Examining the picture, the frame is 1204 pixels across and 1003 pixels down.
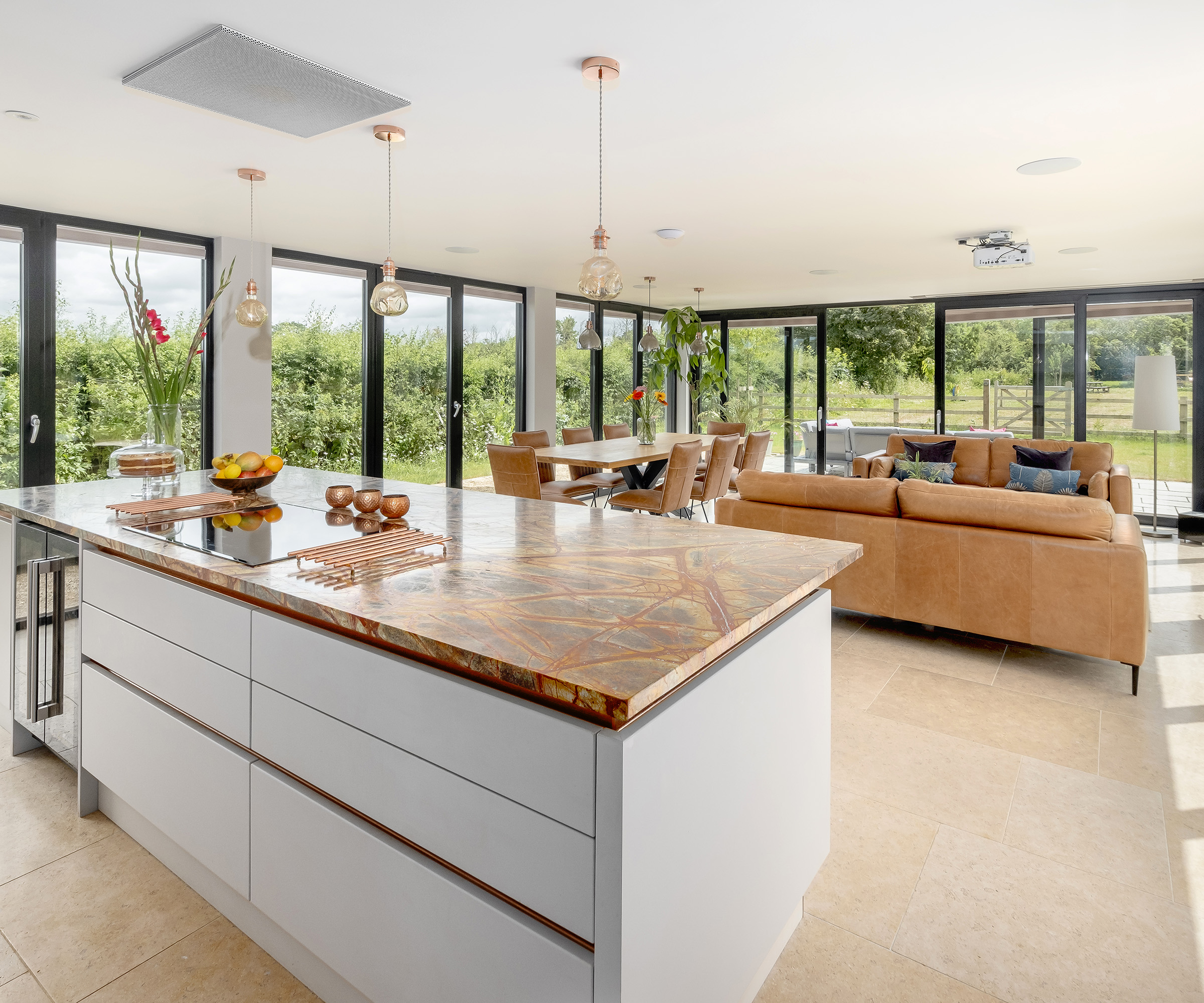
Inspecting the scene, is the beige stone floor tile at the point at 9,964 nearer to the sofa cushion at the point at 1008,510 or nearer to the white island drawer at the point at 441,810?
the white island drawer at the point at 441,810

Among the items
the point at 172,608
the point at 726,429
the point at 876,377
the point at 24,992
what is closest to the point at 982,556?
the point at 172,608

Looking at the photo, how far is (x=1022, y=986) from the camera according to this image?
1611 millimetres

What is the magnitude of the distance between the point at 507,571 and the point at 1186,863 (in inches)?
78.4

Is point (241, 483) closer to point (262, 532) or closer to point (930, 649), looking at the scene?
point (262, 532)

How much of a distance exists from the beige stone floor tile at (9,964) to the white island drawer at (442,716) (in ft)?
2.95

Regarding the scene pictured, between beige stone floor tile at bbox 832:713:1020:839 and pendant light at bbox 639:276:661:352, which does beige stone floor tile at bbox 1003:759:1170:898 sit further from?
pendant light at bbox 639:276:661:352

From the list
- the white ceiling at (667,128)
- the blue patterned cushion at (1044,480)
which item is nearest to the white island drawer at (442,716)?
the white ceiling at (667,128)

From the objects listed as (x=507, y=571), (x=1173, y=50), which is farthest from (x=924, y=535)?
(x=507, y=571)

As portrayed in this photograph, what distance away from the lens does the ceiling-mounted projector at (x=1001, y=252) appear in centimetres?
502

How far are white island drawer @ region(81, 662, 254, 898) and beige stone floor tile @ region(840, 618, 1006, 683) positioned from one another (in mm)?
2868

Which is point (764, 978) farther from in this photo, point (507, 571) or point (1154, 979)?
point (507, 571)

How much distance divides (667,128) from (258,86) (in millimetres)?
1545

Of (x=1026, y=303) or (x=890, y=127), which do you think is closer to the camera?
(x=890, y=127)

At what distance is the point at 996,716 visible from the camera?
2.95 m
